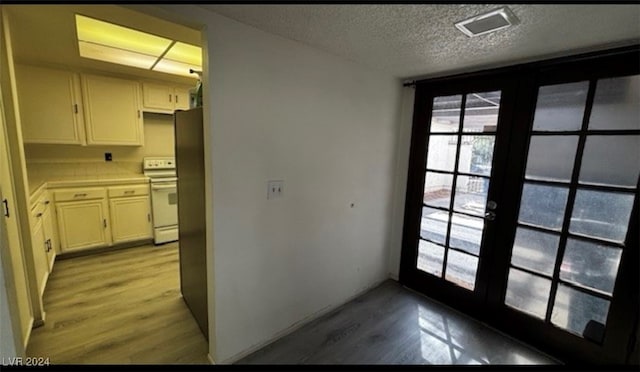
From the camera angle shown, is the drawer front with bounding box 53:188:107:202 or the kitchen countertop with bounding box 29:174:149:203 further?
the drawer front with bounding box 53:188:107:202

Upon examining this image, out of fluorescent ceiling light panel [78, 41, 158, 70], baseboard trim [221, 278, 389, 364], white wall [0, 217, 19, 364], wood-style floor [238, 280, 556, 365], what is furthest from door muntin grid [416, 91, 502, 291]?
fluorescent ceiling light panel [78, 41, 158, 70]

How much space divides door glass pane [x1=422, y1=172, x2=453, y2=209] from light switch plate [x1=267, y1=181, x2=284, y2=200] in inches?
58.4

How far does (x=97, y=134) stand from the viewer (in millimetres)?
3346

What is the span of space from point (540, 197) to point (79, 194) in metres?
4.53

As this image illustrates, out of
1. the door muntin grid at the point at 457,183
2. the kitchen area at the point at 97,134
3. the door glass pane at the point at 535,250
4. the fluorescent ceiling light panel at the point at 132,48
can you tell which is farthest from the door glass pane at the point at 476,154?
the fluorescent ceiling light panel at the point at 132,48

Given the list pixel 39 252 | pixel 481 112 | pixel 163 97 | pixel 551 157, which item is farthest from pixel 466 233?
pixel 163 97

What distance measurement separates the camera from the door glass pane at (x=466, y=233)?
2.31 meters

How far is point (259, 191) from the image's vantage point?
1.78 m

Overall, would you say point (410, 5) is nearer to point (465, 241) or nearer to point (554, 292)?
point (465, 241)

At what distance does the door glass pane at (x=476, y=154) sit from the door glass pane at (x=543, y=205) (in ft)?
1.05

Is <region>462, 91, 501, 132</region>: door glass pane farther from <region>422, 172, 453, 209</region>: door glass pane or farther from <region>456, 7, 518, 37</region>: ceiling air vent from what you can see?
<region>456, 7, 518, 37</region>: ceiling air vent

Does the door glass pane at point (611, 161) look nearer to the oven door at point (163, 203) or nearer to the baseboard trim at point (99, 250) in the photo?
the oven door at point (163, 203)

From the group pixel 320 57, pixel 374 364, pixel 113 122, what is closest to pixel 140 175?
pixel 113 122

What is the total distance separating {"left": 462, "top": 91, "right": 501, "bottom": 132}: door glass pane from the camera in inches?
84.0
